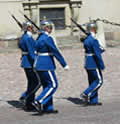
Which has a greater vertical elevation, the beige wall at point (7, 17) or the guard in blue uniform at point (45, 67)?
the guard in blue uniform at point (45, 67)

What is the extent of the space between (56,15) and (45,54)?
428 inches

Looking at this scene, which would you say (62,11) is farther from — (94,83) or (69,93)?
(94,83)

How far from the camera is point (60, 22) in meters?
19.9

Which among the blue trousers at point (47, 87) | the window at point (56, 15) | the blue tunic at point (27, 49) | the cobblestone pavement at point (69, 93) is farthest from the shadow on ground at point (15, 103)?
the window at point (56, 15)

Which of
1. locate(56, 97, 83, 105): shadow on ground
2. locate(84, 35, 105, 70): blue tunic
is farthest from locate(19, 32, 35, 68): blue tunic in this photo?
locate(56, 97, 83, 105): shadow on ground

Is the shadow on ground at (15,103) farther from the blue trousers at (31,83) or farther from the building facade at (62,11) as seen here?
the building facade at (62,11)

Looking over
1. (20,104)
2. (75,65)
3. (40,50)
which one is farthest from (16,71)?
(40,50)

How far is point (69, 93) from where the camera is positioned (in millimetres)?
11203

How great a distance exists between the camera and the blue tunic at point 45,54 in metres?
9.03

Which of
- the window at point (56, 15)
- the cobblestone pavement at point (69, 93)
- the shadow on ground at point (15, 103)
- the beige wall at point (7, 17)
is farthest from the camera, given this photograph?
the window at point (56, 15)

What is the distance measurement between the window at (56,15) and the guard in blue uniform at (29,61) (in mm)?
10204

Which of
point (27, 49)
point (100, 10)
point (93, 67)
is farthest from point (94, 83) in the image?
point (100, 10)

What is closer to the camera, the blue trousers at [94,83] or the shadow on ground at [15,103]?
the blue trousers at [94,83]

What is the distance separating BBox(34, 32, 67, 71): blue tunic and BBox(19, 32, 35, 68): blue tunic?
9.1 inches
